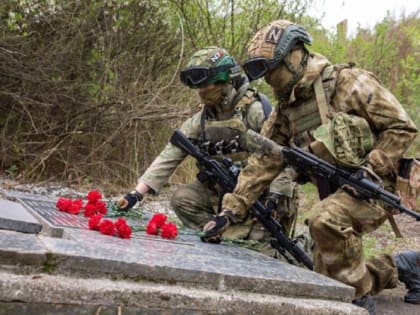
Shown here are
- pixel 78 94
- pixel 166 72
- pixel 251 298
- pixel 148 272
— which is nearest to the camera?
pixel 148 272

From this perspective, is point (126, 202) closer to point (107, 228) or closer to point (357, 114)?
point (107, 228)

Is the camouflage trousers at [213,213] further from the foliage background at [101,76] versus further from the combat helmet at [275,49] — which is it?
the foliage background at [101,76]

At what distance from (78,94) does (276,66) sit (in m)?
3.91

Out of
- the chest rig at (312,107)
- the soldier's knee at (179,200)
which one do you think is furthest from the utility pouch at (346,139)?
the soldier's knee at (179,200)

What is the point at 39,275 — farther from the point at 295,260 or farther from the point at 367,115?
the point at 295,260

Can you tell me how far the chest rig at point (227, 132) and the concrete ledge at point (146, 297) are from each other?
2.01m

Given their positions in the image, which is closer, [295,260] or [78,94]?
[295,260]

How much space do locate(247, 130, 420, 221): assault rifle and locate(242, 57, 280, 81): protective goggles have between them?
350 millimetres

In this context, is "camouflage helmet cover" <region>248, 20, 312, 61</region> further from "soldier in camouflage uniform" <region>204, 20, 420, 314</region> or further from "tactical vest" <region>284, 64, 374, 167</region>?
"tactical vest" <region>284, 64, 374, 167</region>

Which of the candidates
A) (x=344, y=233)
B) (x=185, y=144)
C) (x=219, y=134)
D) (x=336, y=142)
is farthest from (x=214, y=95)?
(x=344, y=233)

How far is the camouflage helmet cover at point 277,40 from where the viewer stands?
2904mm

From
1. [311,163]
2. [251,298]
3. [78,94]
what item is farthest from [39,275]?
[78,94]

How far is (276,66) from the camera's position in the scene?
2.95 meters

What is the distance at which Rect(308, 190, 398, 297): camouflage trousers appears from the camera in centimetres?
268
